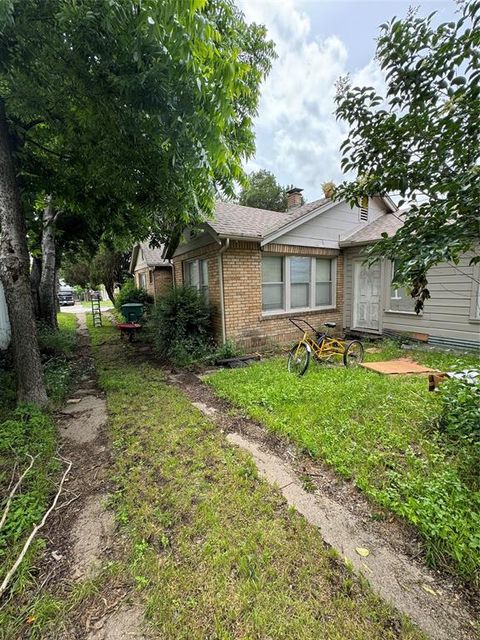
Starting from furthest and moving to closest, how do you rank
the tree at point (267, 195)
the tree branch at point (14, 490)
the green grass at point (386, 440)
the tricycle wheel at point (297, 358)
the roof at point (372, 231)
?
the tree at point (267, 195)
the roof at point (372, 231)
the tricycle wheel at point (297, 358)
the tree branch at point (14, 490)
the green grass at point (386, 440)

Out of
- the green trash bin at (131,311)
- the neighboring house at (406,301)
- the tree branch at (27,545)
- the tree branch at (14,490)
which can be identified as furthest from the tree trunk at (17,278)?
the green trash bin at (131,311)

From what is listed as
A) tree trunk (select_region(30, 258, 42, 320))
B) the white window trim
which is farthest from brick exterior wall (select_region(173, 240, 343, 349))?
tree trunk (select_region(30, 258, 42, 320))

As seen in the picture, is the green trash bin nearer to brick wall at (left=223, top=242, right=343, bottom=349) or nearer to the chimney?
brick wall at (left=223, top=242, right=343, bottom=349)

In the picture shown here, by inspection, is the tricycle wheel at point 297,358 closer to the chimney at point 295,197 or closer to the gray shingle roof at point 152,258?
the chimney at point 295,197

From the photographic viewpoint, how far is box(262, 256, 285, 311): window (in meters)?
7.56

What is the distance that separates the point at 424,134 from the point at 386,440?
2.85 metres

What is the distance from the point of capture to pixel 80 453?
321cm

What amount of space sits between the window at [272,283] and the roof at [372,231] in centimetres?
249

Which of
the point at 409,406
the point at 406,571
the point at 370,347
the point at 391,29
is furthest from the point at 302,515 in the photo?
the point at 370,347

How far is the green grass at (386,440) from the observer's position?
6.53 ft

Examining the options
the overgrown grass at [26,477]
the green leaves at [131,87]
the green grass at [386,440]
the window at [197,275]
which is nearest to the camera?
the overgrown grass at [26,477]

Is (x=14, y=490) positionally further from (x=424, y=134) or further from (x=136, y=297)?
(x=136, y=297)

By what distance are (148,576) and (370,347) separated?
7.38 meters

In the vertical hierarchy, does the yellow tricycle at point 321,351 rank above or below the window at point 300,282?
below
